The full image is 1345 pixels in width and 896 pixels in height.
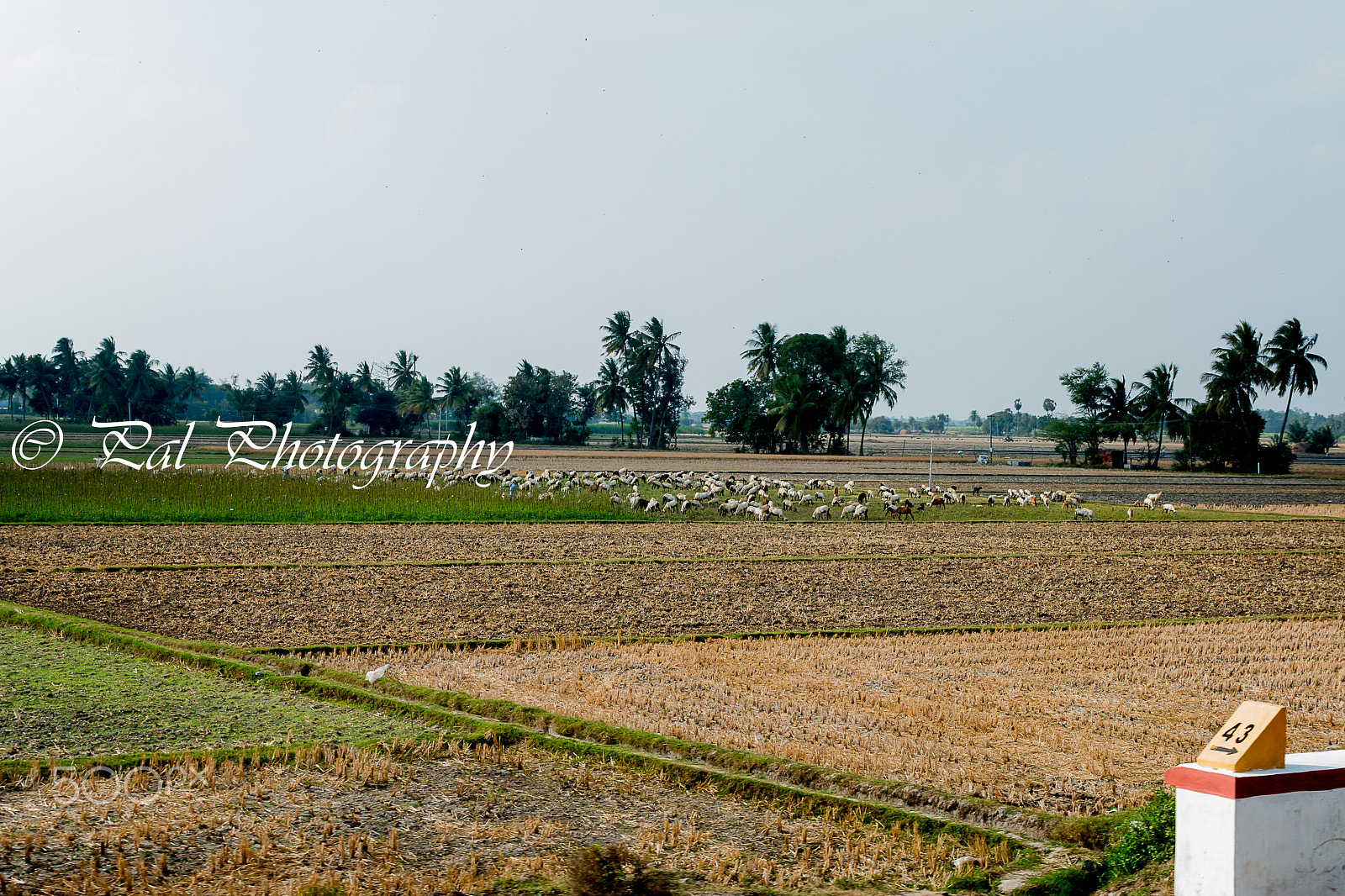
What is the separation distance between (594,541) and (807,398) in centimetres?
5380

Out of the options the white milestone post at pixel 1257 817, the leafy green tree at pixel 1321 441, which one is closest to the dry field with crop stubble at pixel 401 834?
the white milestone post at pixel 1257 817

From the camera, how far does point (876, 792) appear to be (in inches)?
274

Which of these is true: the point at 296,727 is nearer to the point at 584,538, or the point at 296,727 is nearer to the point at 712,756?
the point at 712,756

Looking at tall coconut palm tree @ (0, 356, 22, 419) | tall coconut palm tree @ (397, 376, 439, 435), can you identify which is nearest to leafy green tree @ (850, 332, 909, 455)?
tall coconut palm tree @ (397, 376, 439, 435)

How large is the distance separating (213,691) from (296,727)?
163 cm

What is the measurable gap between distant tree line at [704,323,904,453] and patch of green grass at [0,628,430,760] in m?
65.6

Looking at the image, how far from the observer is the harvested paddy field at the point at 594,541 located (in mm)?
19578

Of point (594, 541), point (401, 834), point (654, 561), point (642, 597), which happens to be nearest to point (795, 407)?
point (594, 541)

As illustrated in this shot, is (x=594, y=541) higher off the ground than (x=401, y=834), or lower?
higher

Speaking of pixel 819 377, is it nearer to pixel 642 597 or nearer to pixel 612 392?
pixel 612 392

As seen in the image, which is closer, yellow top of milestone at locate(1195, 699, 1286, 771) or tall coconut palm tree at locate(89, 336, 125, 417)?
yellow top of milestone at locate(1195, 699, 1286, 771)

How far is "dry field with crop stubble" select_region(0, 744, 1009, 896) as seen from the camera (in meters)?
5.28

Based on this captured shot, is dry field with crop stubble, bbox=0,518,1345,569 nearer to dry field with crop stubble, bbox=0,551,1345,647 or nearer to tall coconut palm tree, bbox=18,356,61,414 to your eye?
dry field with crop stubble, bbox=0,551,1345,647

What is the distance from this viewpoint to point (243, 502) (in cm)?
2848
